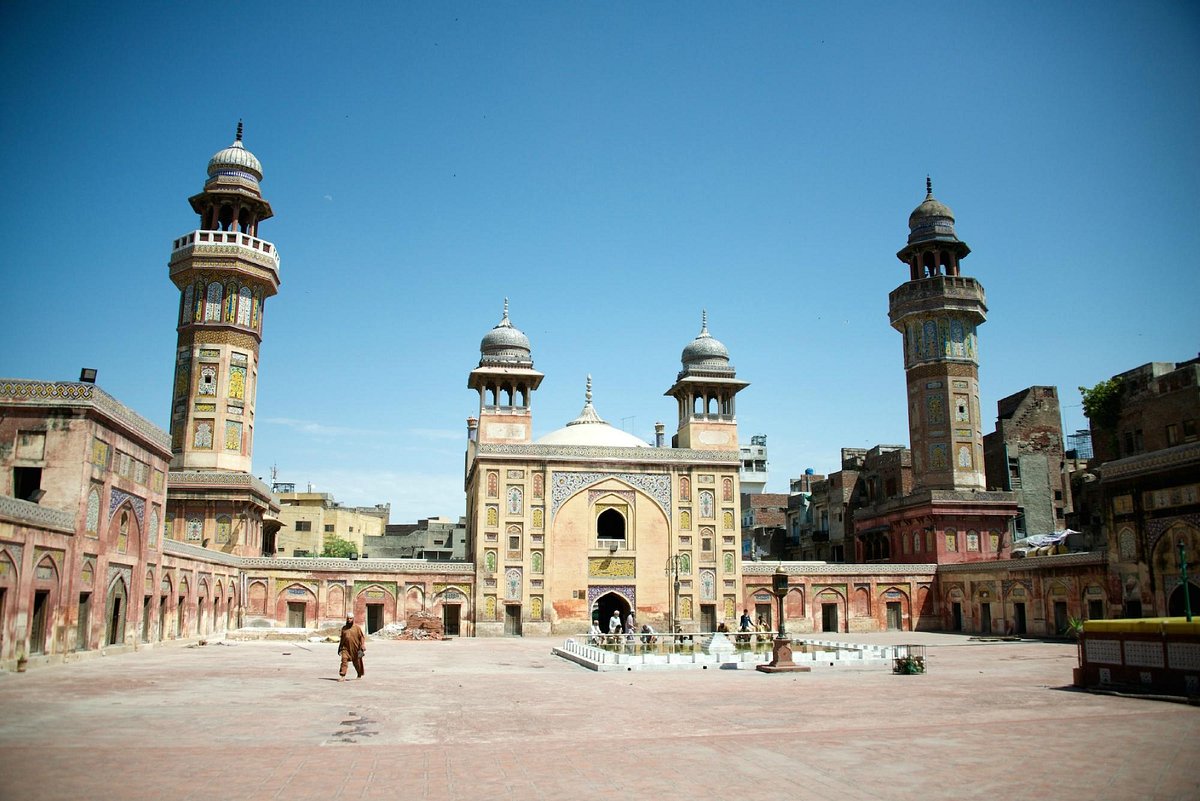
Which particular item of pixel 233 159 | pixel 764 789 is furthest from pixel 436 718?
pixel 233 159

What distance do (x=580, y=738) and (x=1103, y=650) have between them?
950cm

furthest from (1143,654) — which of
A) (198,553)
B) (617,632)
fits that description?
(198,553)

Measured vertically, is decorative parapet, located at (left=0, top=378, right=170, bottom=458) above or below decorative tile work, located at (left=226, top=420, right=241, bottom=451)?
below

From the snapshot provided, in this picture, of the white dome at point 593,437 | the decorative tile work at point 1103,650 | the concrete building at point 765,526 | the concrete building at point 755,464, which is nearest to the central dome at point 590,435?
the white dome at point 593,437

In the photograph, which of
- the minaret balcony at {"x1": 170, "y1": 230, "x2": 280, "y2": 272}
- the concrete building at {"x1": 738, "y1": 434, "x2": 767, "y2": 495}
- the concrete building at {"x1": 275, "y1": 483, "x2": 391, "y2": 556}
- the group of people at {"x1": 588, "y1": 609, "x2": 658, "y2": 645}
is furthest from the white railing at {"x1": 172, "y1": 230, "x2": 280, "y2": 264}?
the concrete building at {"x1": 738, "y1": 434, "x2": 767, "y2": 495}

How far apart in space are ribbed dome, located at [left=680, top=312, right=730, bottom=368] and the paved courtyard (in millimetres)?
25025

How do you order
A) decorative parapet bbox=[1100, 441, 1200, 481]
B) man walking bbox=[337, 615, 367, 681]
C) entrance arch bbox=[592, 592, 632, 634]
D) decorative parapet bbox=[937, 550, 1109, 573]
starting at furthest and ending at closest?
1. entrance arch bbox=[592, 592, 632, 634]
2. decorative parapet bbox=[937, 550, 1109, 573]
3. decorative parapet bbox=[1100, 441, 1200, 481]
4. man walking bbox=[337, 615, 367, 681]

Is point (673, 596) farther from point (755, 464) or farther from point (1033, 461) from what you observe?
point (755, 464)

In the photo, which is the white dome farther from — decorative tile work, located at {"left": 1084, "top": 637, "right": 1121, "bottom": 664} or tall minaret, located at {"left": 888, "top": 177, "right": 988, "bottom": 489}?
decorative tile work, located at {"left": 1084, "top": 637, "right": 1121, "bottom": 664}

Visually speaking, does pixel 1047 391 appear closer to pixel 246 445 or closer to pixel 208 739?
pixel 246 445

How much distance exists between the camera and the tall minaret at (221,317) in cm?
3616

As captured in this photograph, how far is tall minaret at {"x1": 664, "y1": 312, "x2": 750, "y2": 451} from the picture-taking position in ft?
137

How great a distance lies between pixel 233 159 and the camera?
38.1m

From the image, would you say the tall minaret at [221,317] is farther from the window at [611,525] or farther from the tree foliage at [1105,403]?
the tree foliage at [1105,403]
